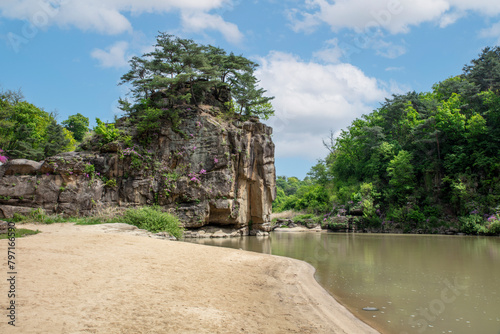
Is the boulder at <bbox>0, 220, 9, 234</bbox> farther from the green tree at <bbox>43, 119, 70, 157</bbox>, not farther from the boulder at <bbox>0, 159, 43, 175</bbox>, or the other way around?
the green tree at <bbox>43, 119, 70, 157</bbox>

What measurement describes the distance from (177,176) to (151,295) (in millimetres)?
20598

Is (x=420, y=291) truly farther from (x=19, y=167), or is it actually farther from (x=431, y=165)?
(x=431, y=165)

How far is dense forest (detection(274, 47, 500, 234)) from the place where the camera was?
28969mm

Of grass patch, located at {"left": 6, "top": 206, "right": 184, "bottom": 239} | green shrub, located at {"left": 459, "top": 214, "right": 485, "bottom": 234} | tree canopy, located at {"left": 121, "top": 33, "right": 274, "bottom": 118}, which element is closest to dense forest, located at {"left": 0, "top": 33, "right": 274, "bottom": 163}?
tree canopy, located at {"left": 121, "top": 33, "right": 274, "bottom": 118}

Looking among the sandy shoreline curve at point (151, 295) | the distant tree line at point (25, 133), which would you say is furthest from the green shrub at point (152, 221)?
the distant tree line at point (25, 133)

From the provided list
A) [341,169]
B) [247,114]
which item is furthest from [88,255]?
A: [341,169]

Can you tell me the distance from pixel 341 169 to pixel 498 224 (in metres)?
21.0

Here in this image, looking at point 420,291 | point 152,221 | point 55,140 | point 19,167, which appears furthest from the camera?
point 55,140

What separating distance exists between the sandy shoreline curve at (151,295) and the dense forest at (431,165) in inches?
1023

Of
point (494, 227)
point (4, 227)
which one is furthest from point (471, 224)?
point (4, 227)

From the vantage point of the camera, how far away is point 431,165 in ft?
108

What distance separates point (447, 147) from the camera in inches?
1318

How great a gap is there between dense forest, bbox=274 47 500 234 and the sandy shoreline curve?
26.0 m

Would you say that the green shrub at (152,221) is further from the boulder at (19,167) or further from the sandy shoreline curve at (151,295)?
the boulder at (19,167)
